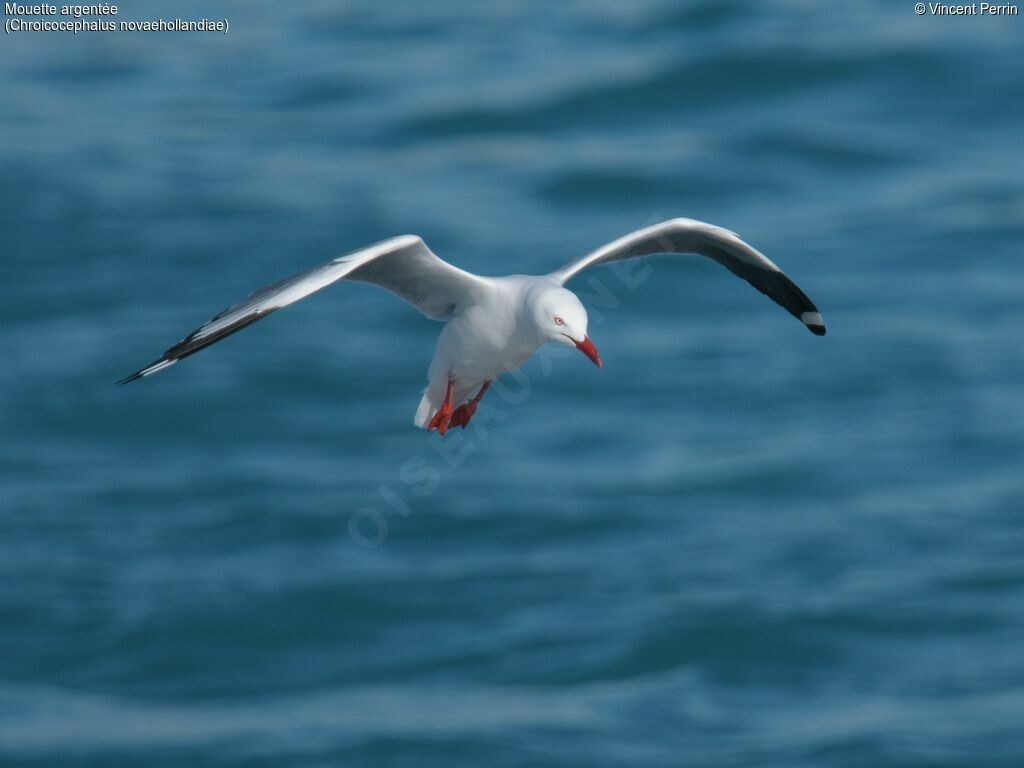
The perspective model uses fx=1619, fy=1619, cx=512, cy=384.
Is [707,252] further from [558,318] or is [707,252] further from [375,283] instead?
[375,283]

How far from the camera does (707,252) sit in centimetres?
1339

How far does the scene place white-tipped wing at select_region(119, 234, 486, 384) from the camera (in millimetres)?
10039

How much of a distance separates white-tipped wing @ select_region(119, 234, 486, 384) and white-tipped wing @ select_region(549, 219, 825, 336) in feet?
2.64

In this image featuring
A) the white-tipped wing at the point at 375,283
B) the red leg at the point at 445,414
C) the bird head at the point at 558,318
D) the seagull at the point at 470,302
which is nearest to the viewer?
the white-tipped wing at the point at 375,283

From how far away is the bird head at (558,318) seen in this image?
1114 centimetres

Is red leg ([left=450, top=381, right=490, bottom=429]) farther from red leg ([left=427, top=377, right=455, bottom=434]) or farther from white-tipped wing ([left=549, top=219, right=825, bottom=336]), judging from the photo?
white-tipped wing ([left=549, top=219, right=825, bottom=336])

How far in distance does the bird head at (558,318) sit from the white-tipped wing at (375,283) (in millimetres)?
522

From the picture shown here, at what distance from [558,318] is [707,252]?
8.77ft

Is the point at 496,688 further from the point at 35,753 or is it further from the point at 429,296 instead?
the point at 429,296

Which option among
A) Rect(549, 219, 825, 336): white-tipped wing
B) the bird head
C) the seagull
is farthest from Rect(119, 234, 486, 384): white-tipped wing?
Rect(549, 219, 825, 336): white-tipped wing

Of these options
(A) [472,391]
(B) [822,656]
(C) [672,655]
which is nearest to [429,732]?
(C) [672,655]

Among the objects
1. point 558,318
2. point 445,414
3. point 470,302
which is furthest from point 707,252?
point 445,414

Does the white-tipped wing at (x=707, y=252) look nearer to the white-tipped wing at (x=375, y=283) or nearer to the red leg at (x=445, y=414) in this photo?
the white-tipped wing at (x=375, y=283)

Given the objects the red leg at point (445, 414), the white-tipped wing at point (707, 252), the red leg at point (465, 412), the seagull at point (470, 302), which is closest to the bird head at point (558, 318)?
the seagull at point (470, 302)
